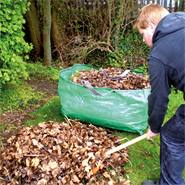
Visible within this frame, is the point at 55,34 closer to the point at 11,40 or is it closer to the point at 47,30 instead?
the point at 47,30

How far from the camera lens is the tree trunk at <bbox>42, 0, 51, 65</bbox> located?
7.54 meters

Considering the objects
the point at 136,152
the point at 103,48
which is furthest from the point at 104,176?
the point at 103,48

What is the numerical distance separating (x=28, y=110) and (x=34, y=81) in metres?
1.26

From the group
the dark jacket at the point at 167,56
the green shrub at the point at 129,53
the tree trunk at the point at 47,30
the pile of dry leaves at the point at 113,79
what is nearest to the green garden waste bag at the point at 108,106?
the pile of dry leaves at the point at 113,79

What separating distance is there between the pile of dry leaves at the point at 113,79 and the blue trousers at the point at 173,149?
4.61 ft

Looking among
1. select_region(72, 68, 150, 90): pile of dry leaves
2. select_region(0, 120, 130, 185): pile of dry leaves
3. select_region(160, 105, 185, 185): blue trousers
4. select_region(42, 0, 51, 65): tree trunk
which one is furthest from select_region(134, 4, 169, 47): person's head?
select_region(42, 0, 51, 65): tree trunk

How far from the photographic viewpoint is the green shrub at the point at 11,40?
218 inches

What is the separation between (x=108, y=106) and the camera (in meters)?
4.77

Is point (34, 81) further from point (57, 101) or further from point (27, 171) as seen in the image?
point (27, 171)

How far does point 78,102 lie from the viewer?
4.95 meters

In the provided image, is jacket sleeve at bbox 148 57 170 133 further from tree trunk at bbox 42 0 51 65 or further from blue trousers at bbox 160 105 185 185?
tree trunk at bbox 42 0 51 65

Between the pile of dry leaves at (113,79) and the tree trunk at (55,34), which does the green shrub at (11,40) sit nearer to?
the pile of dry leaves at (113,79)

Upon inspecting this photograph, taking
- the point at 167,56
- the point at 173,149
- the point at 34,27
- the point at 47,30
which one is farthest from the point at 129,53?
the point at 167,56

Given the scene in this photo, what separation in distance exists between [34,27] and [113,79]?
325 centimetres
